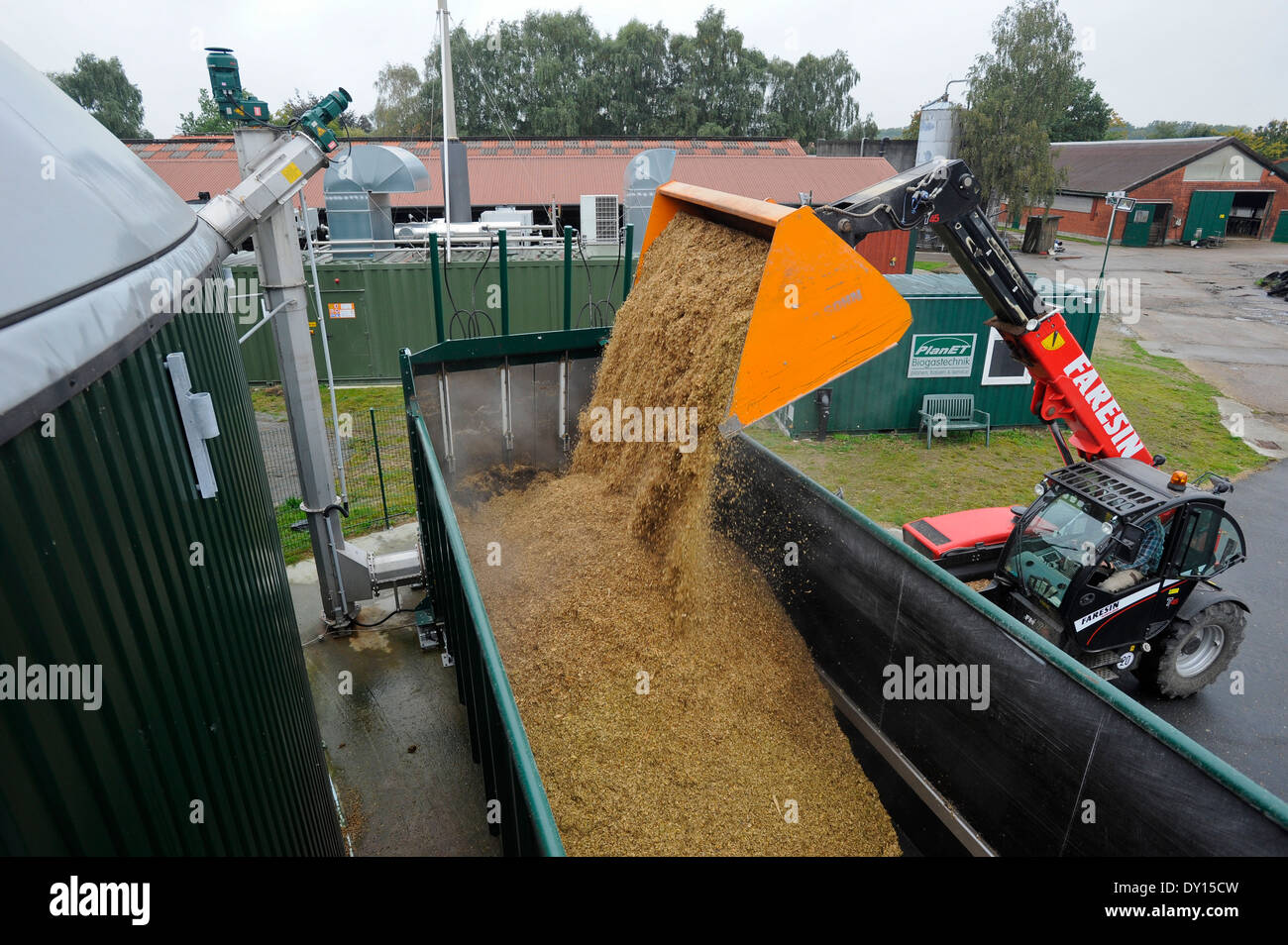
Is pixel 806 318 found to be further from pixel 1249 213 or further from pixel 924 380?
pixel 1249 213

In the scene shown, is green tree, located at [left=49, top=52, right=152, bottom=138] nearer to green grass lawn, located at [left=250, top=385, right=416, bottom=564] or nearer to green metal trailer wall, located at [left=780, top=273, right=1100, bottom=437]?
green grass lawn, located at [left=250, top=385, right=416, bottom=564]

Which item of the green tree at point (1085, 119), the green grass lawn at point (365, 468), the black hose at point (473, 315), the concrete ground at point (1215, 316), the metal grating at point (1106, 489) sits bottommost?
the green grass lawn at point (365, 468)

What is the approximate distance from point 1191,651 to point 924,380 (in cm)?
620

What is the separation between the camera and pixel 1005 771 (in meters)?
3.56

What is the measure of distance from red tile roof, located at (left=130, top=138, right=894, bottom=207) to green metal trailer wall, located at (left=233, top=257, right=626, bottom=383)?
1057 cm

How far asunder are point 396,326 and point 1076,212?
37677 millimetres

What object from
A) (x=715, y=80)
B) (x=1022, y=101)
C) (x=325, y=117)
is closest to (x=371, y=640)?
(x=325, y=117)

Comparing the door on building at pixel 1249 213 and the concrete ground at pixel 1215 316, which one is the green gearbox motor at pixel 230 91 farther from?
the door on building at pixel 1249 213

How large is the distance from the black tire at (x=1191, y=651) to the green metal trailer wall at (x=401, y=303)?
927 centimetres

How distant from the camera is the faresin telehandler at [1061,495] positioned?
3705mm

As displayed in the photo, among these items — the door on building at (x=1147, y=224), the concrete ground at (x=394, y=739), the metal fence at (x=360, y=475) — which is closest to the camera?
the concrete ground at (x=394, y=739)

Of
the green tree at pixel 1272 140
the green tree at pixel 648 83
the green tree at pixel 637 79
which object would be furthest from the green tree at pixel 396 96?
the green tree at pixel 1272 140

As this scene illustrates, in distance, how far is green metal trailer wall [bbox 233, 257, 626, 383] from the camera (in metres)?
13.0

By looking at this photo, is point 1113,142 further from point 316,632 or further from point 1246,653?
point 316,632
